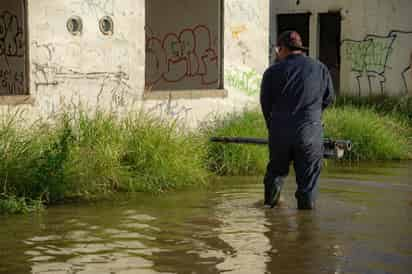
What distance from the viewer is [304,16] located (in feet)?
61.1

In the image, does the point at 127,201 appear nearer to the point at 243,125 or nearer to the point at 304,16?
the point at 243,125

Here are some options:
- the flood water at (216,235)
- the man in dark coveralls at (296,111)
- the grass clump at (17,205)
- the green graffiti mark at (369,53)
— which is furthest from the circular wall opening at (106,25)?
the green graffiti mark at (369,53)

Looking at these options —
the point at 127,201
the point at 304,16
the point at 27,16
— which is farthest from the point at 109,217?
the point at 304,16

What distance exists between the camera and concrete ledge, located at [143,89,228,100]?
11.2 meters

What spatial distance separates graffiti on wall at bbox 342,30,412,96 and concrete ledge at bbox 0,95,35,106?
9.22 m

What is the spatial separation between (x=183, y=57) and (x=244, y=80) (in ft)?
6.67

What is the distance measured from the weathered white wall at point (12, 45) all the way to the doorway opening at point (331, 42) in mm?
8356

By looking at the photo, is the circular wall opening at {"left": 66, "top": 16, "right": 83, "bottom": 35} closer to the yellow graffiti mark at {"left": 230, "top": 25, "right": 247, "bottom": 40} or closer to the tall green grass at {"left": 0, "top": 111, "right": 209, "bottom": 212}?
the tall green grass at {"left": 0, "top": 111, "right": 209, "bottom": 212}

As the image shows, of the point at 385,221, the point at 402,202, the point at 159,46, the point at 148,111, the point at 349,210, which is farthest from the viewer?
the point at 159,46

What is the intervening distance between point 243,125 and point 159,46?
3805 millimetres

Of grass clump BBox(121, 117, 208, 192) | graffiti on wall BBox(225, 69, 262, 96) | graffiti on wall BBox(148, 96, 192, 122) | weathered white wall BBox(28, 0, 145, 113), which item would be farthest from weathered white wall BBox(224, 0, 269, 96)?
grass clump BBox(121, 117, 208, 192)

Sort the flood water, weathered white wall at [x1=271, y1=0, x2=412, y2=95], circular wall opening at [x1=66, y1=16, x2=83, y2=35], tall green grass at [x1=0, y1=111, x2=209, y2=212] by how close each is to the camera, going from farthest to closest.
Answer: weathered white wall at [x1=271, y1=0, x2=412, y2=95] < circular wall opening at [x1=66, y1=16, x2=83, y2=35] < tall green grass at [x1=0, y1=111, x2=209, y2=212] < the flood water

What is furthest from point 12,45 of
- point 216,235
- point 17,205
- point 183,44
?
point 216,235

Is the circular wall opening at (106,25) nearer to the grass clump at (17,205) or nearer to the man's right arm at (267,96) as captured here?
the grass clump at (17,205)
